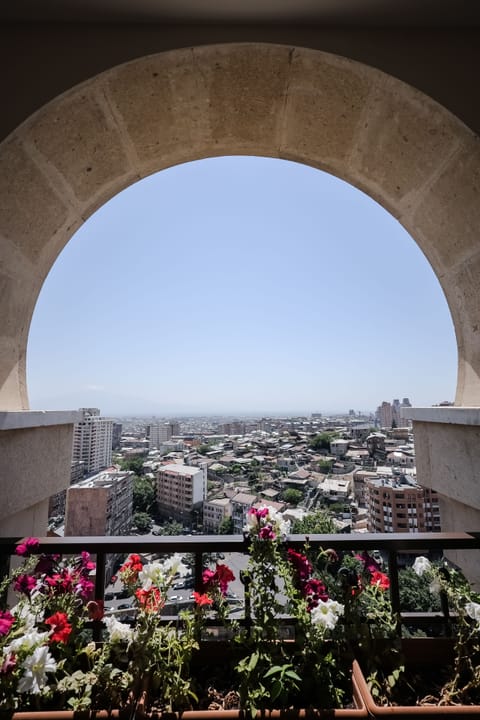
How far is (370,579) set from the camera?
127 centimetres

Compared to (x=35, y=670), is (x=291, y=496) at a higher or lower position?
lower

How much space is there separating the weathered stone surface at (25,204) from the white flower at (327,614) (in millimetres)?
1891

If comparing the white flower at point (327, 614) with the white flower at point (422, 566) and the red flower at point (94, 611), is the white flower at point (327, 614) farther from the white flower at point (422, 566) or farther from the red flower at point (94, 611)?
the red flower at point (94, 611)

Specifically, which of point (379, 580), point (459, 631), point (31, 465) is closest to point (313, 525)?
point (379, 580)

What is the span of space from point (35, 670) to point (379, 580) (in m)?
1.13

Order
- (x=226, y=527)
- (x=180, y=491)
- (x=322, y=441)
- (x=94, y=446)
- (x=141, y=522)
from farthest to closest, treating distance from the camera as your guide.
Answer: (x=322, y=441)
(x=94, y=446)
(x=180, y=491)
(x=141, y=522)
(x=226, y=527)

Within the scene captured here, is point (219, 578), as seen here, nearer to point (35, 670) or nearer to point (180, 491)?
point (35, 670)

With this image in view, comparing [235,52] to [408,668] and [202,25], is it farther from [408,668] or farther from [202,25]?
[408,668]

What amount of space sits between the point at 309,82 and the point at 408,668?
92.3 inches

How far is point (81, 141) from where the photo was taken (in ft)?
4.75

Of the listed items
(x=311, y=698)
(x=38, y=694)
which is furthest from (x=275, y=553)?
(x=38, y=694)

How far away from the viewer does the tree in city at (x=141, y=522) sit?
2.52 metres

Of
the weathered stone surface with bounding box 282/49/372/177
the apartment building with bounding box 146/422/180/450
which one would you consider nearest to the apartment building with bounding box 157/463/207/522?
the apartment building with bounding box 146/422/180/450

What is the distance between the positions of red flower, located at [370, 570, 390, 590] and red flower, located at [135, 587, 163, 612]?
0.78 metres
